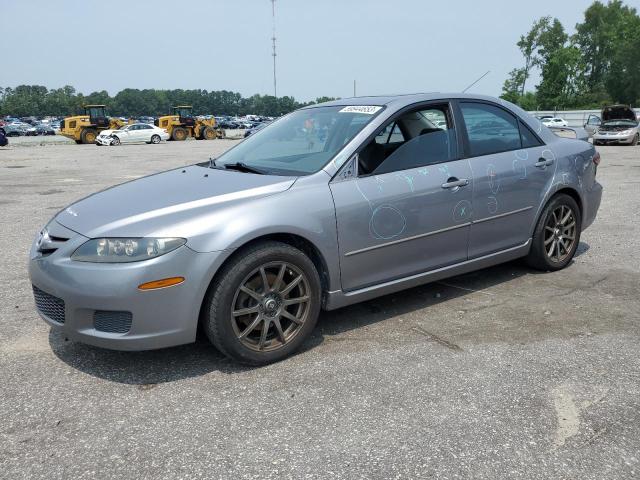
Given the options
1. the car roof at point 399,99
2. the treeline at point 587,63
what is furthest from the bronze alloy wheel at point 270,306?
the treeline at point 587,63

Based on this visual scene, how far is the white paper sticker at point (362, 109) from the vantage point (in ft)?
13.2

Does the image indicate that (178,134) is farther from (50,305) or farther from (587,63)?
(587,63)

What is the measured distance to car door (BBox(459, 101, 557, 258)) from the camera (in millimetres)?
4305

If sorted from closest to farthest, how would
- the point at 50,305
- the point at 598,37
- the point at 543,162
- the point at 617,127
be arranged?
the point at 50,305 → the point at 543,162 → the point at 617,127 → the point at 598,37

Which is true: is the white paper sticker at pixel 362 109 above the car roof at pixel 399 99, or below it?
below

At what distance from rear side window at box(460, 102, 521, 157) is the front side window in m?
0.20

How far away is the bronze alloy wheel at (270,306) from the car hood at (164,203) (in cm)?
46

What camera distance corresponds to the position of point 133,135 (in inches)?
1405

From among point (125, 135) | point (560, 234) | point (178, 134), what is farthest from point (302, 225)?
point (178, 134)

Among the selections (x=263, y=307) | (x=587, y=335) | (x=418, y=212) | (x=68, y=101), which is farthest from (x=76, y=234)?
(x=68, y=101)

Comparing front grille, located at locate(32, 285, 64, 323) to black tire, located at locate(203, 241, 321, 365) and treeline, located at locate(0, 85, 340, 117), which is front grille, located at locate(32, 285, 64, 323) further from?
treeline, located at locate(0, 85, 340, 117)

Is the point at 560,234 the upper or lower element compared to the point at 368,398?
upper

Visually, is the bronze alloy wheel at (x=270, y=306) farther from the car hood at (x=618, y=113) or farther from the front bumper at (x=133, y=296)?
the car hood at (x=618, y=113)

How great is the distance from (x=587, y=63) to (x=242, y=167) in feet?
348
